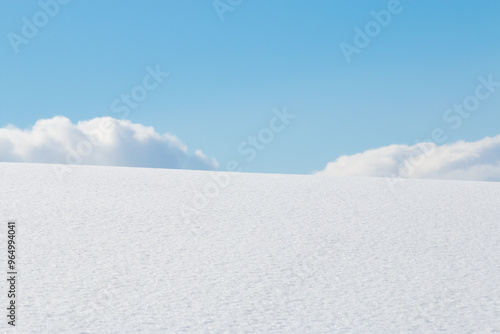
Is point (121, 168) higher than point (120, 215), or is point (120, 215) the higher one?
point (121, 168)

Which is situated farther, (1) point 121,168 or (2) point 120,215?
(1) point 121,168

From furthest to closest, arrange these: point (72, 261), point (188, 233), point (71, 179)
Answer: point (71, 179), point (188, 233), point (72, 261)

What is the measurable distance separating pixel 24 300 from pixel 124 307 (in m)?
0.80

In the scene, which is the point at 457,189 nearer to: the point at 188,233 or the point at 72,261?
the point at 188,233

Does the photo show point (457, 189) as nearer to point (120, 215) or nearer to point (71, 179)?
point (120, 215)

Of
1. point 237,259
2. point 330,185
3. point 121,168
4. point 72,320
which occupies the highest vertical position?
point 121,168

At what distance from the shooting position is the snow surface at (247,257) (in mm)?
3939

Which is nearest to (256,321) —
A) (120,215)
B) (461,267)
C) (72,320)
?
(72,320)

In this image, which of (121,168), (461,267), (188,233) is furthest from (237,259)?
(121,168)

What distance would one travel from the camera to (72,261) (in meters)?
4.93

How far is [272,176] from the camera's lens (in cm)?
988

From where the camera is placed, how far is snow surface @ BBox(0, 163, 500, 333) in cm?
394

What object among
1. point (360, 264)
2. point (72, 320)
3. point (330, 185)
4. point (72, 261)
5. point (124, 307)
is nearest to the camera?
point (72, 320)

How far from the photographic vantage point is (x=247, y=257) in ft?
17.3
